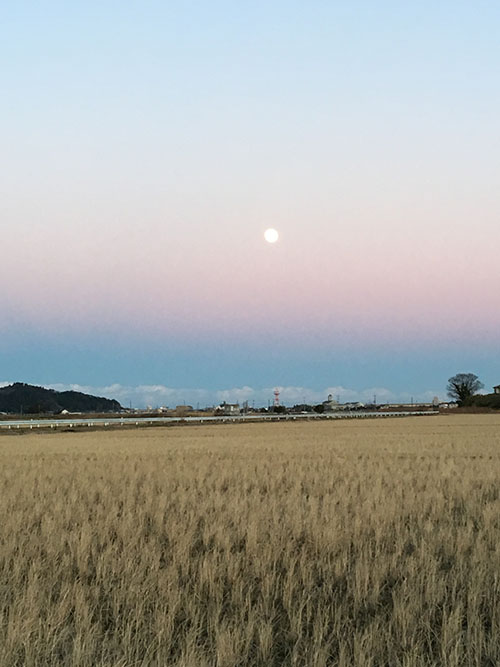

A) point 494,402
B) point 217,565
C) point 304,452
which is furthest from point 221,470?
point 494,402

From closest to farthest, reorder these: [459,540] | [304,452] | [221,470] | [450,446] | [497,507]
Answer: [459,540] → [497,507] → [221,470] → [304,452] → [450,446]

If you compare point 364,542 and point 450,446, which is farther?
point 450,446

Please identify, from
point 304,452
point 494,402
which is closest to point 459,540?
point 304,452

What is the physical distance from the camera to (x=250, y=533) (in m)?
9.88

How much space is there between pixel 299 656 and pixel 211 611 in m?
1.34

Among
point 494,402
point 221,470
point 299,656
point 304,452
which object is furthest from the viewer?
point 494,402

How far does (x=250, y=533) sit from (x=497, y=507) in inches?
218

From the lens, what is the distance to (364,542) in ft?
32.0

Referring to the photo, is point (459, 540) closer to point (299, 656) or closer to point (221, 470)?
point (299, 656)

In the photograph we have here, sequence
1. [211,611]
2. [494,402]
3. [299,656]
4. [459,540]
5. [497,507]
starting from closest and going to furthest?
[299,656] → [211,611] → [459,540] → [497,507] → [494,402]

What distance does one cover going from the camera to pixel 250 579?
7855mm

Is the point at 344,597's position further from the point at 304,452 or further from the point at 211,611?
the point at 304,452

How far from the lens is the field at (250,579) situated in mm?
5723

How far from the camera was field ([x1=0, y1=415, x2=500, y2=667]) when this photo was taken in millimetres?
5723
